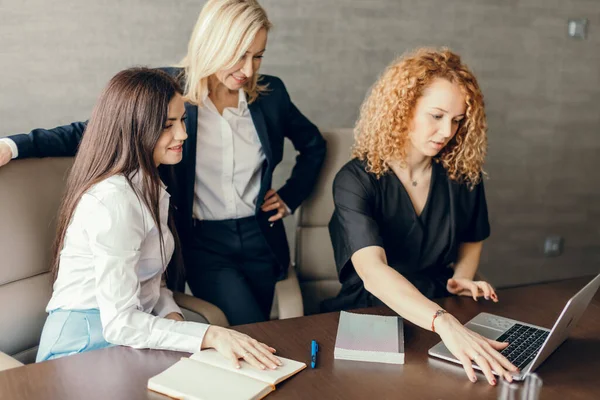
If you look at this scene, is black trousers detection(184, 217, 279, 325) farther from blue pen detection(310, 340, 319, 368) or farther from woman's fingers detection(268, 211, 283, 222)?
blue pen detection(310, 340, 319, 368)

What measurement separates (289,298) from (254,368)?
2.55 feet

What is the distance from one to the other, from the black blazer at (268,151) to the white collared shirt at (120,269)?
38 cm

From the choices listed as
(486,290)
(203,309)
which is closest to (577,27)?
(486,290)

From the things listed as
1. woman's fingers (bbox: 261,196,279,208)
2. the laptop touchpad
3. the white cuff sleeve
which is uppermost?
the white cuff sleeve

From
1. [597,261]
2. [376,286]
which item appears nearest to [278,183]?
[376,286]

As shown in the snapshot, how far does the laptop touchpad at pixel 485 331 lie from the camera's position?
157cm

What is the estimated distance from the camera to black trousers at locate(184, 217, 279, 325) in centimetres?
218

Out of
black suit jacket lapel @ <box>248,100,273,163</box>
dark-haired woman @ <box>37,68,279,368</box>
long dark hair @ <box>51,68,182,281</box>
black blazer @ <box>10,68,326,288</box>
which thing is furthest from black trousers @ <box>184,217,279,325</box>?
long dark hair @ <box>51,68,182,281</box>

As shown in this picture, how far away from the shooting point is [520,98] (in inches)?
137

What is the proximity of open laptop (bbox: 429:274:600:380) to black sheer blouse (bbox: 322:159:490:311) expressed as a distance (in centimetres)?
39

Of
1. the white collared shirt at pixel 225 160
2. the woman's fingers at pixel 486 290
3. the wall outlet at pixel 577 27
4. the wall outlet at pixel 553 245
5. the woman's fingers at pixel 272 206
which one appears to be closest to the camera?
the woman's fingers at pixel 486 290

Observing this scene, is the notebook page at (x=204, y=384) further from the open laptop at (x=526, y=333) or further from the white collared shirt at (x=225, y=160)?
the white collared shirt at (x=225, y=160)

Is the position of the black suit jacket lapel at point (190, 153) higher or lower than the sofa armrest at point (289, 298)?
higher

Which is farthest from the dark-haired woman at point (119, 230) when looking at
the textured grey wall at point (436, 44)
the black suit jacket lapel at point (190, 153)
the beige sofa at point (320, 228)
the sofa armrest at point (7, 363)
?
the textured grey wall at point (436, 44)
